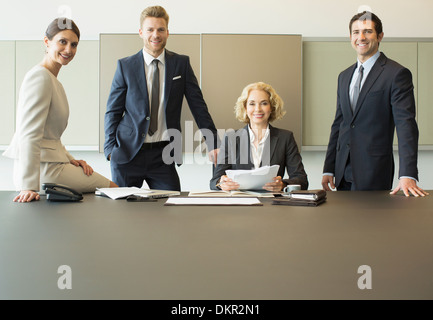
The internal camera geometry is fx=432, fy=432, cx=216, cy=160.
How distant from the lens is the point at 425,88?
14.4ft

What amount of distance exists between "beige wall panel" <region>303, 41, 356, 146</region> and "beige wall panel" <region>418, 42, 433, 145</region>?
72cm

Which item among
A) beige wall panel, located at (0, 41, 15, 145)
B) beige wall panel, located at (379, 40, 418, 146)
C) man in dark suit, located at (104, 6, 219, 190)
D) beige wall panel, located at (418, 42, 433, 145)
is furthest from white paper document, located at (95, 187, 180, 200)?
beige wall panel, located at (418, 42, 433, 145)

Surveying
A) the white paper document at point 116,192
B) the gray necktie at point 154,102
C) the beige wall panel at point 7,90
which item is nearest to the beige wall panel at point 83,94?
the beige wall panel at point 7,90

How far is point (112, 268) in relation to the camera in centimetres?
87

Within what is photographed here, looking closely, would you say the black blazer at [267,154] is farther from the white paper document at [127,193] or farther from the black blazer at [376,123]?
the white paper document at [127,193]

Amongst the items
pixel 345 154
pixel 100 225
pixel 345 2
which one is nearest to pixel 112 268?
pixel 100 225

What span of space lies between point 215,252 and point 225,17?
391cm

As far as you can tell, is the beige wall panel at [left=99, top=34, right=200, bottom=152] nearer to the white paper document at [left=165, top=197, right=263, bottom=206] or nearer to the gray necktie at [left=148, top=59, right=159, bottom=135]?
the gray necktie at [left=148, top=59, right=159, bottom=135]

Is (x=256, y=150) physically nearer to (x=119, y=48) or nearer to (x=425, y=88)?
(x=119, y=48)

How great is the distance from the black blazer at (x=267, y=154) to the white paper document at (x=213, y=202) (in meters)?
0.81

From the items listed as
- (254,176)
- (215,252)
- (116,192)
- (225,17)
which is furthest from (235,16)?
(215,252)

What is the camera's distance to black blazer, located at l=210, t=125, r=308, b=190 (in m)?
2.75

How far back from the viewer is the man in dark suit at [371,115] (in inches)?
98.7
